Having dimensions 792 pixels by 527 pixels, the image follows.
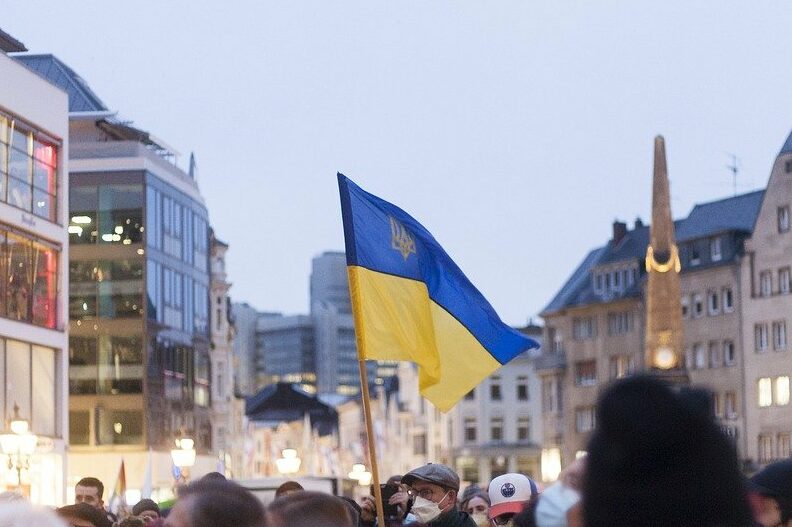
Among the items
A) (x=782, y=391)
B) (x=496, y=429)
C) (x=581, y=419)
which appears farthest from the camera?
(x=496, y=429)

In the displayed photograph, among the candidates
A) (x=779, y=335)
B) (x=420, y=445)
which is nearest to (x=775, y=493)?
(x=779, y=335)

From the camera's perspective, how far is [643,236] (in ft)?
352

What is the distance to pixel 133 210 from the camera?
69625 mm

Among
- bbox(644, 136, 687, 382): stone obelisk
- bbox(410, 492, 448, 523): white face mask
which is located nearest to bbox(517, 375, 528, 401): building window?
bbox(644, 136, 687, 382): stone obelisk

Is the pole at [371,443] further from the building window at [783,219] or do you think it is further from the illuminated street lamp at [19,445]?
the building window at [783,219]

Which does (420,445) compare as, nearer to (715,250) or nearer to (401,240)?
(715,250)

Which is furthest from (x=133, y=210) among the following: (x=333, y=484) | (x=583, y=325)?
(x=583, y=325)

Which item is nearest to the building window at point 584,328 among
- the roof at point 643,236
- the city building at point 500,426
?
the roof at point 643,236

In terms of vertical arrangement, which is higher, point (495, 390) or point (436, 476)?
point (495, 390)

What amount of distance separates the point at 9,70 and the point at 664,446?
4445cm

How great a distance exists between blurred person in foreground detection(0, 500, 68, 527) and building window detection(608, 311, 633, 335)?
10015 cm

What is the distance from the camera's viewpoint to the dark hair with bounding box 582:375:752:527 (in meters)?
4.19

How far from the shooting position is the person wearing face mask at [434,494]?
1137 cm

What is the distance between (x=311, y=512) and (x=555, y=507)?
675mm
